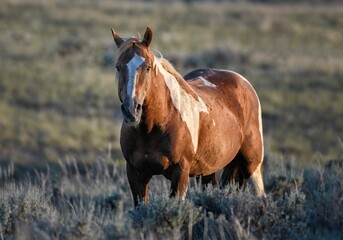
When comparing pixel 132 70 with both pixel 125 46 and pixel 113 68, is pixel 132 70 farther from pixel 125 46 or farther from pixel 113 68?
pixel 113 68

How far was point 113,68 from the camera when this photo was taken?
766 inches

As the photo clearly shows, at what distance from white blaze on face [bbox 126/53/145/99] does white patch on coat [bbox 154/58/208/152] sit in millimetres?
470

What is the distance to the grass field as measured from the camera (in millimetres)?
5301

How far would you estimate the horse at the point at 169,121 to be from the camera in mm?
5391

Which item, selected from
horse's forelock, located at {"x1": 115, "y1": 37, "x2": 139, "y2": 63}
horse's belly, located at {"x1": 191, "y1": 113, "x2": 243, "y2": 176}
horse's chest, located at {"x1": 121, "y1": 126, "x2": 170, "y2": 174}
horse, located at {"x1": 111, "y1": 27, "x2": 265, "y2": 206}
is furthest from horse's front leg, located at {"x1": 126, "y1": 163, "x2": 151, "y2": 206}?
horse's forelock, located at {"x1": 115, "y1": 37, "x2": 139, "y2": 63}

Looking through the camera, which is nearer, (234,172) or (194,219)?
(194,219)

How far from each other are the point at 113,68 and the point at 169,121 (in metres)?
13.8

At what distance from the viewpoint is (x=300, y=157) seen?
14305 mm

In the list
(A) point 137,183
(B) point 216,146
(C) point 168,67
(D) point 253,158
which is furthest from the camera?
(D) point 253,158

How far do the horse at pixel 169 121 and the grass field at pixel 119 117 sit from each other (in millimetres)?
360

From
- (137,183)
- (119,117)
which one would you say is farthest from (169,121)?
(119,117)

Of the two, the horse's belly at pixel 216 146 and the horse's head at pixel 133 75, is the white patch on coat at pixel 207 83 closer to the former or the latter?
the horse's belly at pixel 216 146

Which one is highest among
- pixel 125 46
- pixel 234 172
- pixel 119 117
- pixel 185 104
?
pixel 125 46

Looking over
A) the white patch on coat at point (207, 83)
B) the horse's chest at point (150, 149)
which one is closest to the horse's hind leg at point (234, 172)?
the white patch on coat at point (207, 83)
